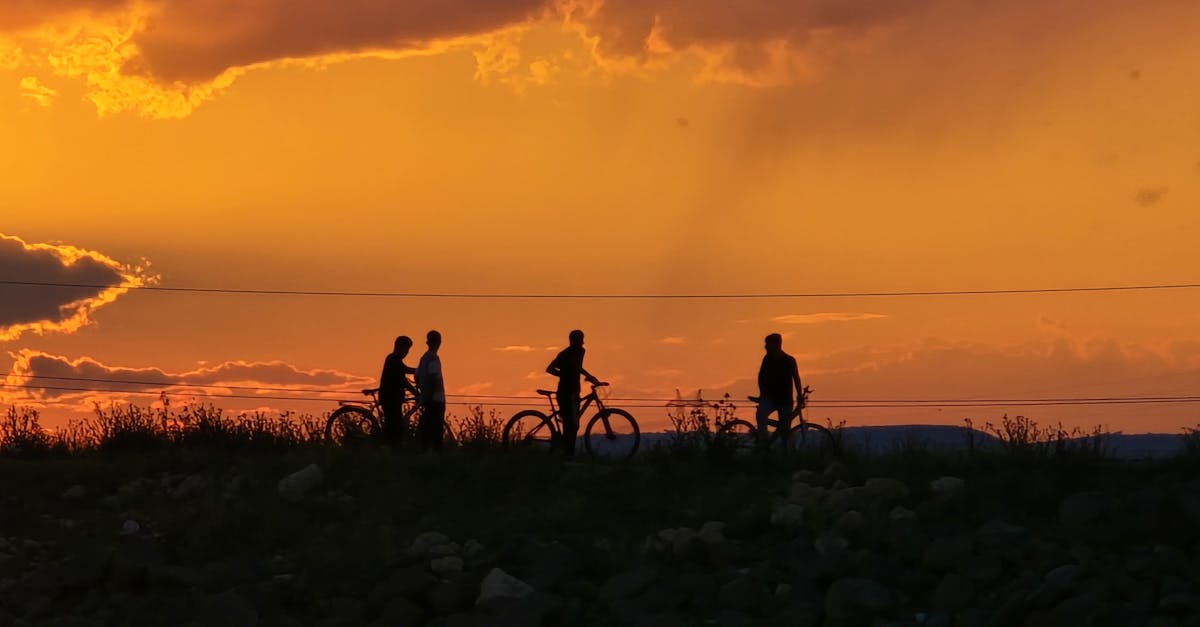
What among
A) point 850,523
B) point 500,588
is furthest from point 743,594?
point 500,588

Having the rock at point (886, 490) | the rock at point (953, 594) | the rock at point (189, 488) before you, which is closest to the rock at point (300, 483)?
the rock at point (189, 488)

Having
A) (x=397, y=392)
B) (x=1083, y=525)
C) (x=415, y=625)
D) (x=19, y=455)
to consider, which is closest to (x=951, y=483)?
(x=1083, y=525)

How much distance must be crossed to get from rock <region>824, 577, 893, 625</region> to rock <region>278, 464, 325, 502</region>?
8926 millimetres

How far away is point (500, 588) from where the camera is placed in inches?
618

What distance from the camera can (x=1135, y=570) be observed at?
14375 millimetres

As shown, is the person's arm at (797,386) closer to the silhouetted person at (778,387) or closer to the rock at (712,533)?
the silhouetted person at (778,387)

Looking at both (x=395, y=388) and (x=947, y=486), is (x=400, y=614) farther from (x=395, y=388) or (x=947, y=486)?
(x=395, y=388)

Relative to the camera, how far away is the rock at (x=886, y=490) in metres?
17.3

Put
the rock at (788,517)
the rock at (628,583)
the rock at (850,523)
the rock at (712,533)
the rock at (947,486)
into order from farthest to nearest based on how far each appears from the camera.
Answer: the rock at (947,486) < the rock at (788,517) < the rock at (712,533) < the rock at (850,523) < the rock at (628,583)

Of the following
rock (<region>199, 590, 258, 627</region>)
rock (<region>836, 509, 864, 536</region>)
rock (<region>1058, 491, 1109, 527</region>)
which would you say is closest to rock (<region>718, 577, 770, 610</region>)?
rock (<region>836, 509, 864, 536</region>)

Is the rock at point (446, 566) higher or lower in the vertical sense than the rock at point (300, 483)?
lower

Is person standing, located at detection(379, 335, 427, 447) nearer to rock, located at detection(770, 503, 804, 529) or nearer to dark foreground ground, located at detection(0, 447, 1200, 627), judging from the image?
dark foreground ground, located at detection(0, 447, 1200, 627)

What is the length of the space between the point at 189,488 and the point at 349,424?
Result: 409cm

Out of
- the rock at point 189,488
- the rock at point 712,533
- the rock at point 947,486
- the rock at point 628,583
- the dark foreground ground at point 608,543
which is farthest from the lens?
the rock at point 189,488
